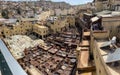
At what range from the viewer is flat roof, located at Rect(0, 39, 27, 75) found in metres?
18.6

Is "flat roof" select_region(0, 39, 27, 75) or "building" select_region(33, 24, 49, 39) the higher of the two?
"building" select_region(33, 24, 49, 39)

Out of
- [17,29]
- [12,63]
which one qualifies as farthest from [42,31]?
[12,63]

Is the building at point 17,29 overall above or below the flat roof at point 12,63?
above

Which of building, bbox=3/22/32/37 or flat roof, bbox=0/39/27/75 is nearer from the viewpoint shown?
flat roof, bbox=0/39/27/75

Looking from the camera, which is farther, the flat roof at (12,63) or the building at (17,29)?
the building at (17,29)

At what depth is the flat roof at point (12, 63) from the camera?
1862 cm

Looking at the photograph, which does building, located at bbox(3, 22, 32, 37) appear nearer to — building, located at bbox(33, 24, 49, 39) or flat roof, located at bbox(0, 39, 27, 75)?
building, located at bbox(33, 24, 49, 39)

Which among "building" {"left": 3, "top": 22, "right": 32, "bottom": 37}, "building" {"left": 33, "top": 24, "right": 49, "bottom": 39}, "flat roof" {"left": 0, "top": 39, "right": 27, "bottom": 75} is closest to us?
"flat roof" {"left": 0, "top": 39, "right": 27, "bottom": 75}

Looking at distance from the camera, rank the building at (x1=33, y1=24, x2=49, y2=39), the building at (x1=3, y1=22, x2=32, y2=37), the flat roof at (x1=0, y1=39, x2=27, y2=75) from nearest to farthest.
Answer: the flat roof at (x1=0, y1=39, x2=27, y2=75) → the building at (x1=33, y1=24, x2=49, y2=39) → the building at (x1=3, y1=22, x2=32, y2=37)

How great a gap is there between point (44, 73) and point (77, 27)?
16.3 m

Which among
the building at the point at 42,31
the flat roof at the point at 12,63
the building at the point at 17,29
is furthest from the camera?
the building at the point at 17,29

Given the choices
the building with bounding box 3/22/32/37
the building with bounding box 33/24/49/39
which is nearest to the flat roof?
the building with bounding box 3/22/32/37

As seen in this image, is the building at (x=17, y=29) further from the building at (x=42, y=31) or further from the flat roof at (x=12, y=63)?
the flat roof at (x=12, y=63)

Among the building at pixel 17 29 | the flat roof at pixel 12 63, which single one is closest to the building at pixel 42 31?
the building at pixel 17 29
